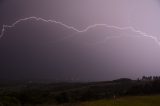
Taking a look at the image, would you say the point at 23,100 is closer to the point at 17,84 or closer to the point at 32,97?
the point at 32,97

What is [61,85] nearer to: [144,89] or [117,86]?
[117,86]

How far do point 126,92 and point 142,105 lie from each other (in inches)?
662

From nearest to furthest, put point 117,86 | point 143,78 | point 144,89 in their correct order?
point 144,89, point 117,86, point 143,78

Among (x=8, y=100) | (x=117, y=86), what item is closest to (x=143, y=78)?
(x=117, y=86)

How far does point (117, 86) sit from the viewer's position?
56.8m

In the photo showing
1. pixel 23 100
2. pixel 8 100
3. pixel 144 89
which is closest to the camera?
pixel 8 100

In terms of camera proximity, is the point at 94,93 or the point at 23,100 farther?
the point at 94,93

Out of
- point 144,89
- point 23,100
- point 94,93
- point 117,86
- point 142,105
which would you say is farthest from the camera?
point 117,86

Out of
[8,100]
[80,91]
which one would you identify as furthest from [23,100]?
[80,91]

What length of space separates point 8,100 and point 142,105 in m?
14.0

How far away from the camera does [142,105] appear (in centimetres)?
3059

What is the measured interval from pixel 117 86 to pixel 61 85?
383 inches

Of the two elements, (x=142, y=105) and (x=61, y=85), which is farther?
(x=61, y=85)

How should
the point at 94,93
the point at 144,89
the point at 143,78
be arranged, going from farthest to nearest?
the point at 143,78 < the point at 94,93 < the point at 144,89
